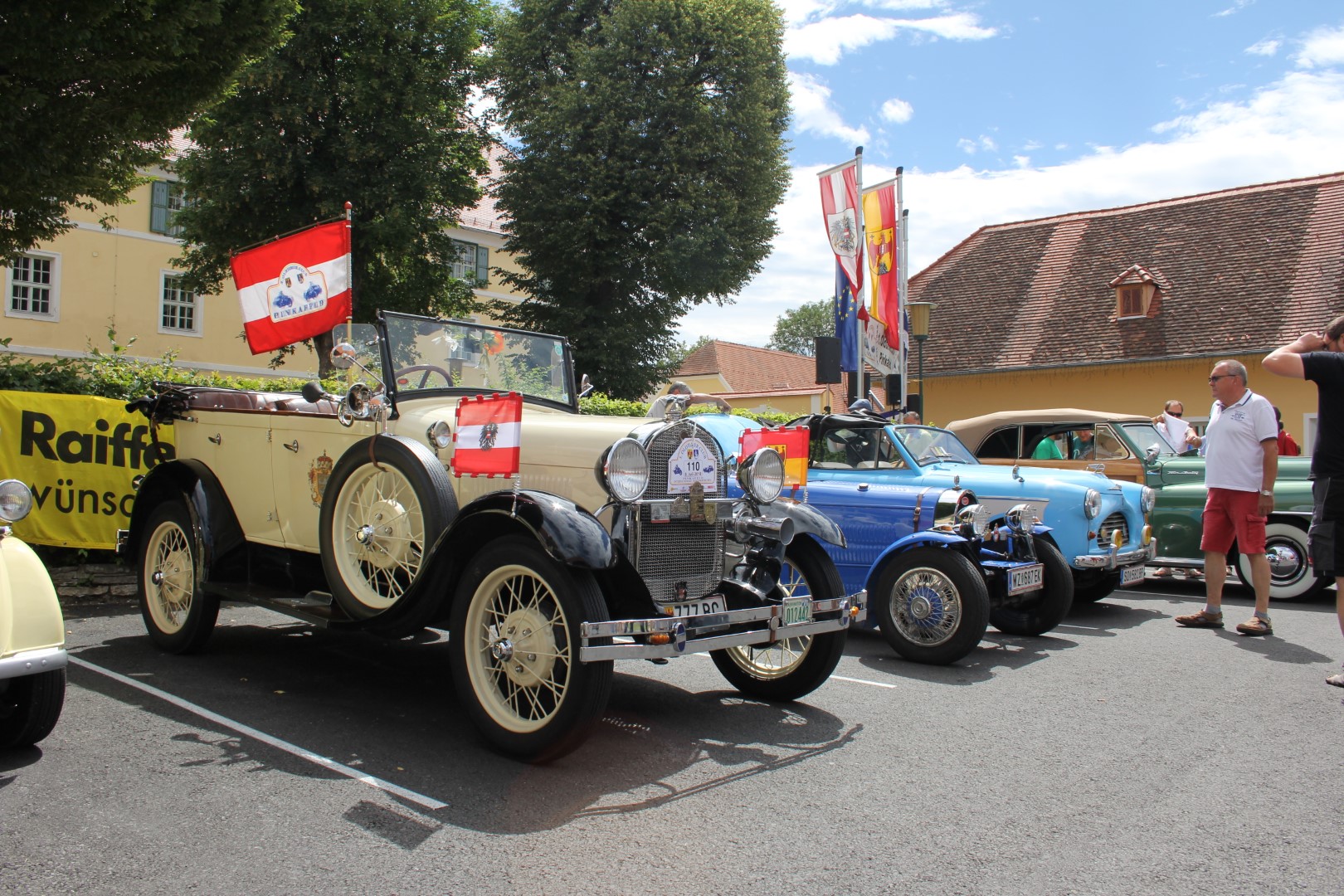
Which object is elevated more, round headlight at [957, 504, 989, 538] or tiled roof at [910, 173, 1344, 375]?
tiled roof at [910, 173, 1344, 375]

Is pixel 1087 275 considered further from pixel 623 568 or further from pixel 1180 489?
pixel 623 568

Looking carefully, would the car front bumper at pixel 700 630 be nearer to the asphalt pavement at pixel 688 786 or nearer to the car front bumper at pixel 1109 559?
the asphalt pavement at pixel 688 786

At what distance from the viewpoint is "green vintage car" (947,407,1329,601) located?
30.6ft

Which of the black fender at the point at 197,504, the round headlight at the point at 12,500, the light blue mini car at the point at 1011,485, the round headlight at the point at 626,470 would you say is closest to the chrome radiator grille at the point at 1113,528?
the light blue mini car at the point at 1011,485

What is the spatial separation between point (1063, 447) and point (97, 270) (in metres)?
28.3

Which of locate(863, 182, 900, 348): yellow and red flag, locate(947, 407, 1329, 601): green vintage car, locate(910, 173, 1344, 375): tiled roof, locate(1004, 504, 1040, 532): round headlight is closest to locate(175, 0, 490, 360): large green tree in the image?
locate(863, 182, 900, 348): yellow and red flag

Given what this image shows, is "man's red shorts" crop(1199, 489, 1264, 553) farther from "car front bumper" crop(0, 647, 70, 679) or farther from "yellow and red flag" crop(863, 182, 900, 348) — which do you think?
"car front bumper" crop(0, 647, 70, 679)

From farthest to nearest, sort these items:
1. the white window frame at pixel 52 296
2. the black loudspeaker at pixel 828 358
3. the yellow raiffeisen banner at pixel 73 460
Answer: the white window frame at pixel 52 296 → the black loudspeaker at pixel 828 358 → the yellow raiffeisen banner at pixel 73 460

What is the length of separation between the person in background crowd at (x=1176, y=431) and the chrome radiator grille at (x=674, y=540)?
8261 mm

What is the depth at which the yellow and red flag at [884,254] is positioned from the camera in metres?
13.4

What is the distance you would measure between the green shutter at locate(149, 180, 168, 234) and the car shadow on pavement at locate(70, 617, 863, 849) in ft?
93.0

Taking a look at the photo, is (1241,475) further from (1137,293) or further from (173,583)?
(1137,293)

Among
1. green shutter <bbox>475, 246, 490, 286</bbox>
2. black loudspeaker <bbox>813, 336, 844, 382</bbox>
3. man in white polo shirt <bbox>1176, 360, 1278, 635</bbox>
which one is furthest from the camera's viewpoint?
green shutter <bbox>475, 246, 490, 286</bbox>

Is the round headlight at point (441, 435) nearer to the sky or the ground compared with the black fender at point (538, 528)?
nearer to the sky
